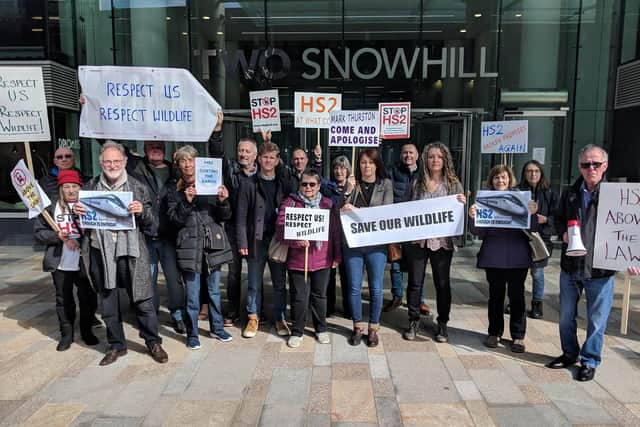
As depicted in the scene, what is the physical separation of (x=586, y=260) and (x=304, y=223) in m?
2.44

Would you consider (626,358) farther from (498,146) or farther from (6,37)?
(6,37)

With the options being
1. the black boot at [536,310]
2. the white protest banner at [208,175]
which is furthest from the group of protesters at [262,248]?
the black boot at [536,310]

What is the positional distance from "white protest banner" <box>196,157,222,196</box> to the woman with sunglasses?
1250 mm

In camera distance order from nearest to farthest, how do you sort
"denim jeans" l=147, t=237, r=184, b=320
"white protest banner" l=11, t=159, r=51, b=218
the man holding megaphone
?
1. the man holding megaphone
2. "white protest banner" l=11, t=159, r=51, b=218
3. "denim jeans" l=147, t=237, r=184, b=320

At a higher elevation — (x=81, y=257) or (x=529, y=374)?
(x=81, y=257)

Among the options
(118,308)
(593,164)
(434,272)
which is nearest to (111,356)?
(118,308)

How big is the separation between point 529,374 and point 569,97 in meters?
8.64

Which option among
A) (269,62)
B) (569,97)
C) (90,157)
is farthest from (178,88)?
(569,97)

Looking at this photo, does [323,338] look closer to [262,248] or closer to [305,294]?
[305,294]

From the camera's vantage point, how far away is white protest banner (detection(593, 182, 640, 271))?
3.63m

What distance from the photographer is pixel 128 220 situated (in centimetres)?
405

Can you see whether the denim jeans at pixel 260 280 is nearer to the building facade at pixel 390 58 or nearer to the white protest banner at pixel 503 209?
the white protest banner at pixel 503 209

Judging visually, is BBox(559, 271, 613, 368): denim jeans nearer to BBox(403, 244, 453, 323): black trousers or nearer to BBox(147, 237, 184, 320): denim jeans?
BBox(403, 244, 453, 323): black trousers

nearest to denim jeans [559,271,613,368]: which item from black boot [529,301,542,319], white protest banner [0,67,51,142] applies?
black boot [529,301,542,319]
